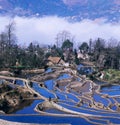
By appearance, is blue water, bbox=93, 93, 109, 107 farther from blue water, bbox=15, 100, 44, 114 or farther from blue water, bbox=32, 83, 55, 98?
blue water, bbox=15, 100, 44, 114

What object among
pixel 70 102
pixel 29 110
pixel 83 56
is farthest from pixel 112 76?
pixel 83 56

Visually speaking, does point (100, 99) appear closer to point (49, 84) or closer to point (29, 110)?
point (29, 110)

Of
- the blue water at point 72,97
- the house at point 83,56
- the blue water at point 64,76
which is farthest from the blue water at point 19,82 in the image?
the house at point 83,56

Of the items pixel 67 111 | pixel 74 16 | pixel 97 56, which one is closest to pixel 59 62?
pixel 97 56

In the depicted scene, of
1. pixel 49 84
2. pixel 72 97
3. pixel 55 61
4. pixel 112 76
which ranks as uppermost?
pixel 55 61

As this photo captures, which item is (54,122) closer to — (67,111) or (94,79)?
(67,111)

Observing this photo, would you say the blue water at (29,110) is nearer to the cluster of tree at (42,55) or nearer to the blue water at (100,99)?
the blue water at (100,99)

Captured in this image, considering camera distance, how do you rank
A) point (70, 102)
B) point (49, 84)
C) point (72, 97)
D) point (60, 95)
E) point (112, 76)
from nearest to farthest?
1. point (70, 102)
2. point (72, 97)
3. point (60, 95)
4. point (49, 84)
5. point (112, 76)

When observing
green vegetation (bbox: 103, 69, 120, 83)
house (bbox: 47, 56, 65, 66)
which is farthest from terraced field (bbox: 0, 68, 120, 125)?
house (bbox: 47, 56, 65, 66)

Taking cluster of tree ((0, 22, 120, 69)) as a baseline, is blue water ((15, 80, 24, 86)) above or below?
below

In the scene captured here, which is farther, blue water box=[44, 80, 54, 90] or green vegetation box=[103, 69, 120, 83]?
green vegetation box=[103, 69, 120, 83]
